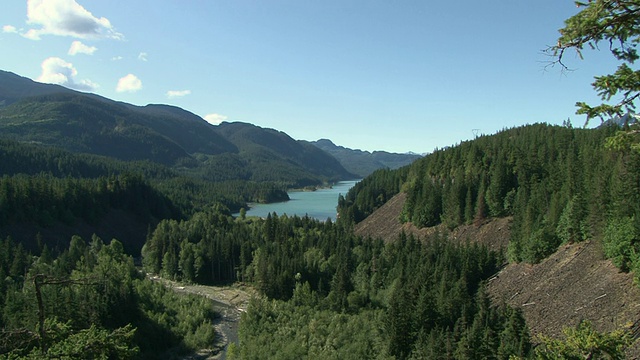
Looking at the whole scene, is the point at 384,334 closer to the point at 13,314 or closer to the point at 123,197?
the point at 13,314

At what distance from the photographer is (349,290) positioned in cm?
7094

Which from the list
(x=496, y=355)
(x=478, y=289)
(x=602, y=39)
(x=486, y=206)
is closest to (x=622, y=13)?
(x=602, y=39)

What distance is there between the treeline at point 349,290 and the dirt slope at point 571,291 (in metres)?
3.97

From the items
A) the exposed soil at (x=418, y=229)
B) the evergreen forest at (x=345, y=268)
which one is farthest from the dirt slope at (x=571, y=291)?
the exposed soil at (x=418, y=229)

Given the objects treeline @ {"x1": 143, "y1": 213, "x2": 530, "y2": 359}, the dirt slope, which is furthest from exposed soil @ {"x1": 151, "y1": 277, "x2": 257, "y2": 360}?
the dirt slope

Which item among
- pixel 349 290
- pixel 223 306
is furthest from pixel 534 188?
pixel 223 306

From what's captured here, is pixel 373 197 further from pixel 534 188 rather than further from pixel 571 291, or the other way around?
pixel 571 291

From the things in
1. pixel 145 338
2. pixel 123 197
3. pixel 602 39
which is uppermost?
pixel 602 39

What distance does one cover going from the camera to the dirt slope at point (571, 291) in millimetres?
38672

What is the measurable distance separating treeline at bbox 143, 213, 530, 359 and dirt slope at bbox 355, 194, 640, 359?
13.0 ft

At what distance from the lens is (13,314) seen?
5081 cm

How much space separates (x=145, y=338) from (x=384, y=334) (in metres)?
30.5

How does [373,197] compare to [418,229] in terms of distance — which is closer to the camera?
[418,229]

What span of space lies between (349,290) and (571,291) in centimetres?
3278
